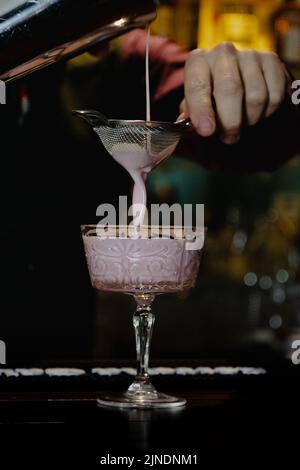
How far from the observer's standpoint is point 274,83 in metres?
1.88

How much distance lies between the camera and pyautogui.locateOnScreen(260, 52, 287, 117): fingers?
1.87 m

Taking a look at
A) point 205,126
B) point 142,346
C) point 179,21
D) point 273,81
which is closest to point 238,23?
point 179,21

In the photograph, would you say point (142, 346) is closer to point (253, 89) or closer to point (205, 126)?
point (205, 126)

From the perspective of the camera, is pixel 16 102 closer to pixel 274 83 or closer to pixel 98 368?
pixel 274 83

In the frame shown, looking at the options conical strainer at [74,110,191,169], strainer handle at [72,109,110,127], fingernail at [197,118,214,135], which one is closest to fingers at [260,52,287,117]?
fingernail at [197,118,214,135]

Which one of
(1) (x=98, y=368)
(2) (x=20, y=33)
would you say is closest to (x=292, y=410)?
(1) (x=98, y=368)

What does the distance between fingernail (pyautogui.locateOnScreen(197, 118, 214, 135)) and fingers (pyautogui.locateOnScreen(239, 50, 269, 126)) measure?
0.17 m

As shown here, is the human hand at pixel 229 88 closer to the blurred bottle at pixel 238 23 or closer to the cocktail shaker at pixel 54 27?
the cocktail shaker at pixel 54 27

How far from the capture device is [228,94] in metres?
1.75

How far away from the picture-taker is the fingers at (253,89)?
1822 mm

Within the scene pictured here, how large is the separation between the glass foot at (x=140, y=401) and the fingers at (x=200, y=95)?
0.49 m

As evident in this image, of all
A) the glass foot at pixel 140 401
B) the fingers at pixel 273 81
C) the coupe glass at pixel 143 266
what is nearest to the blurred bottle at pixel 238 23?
the fingers at pixel 273 81

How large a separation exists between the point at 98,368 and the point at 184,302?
Result: 8.13 ft
